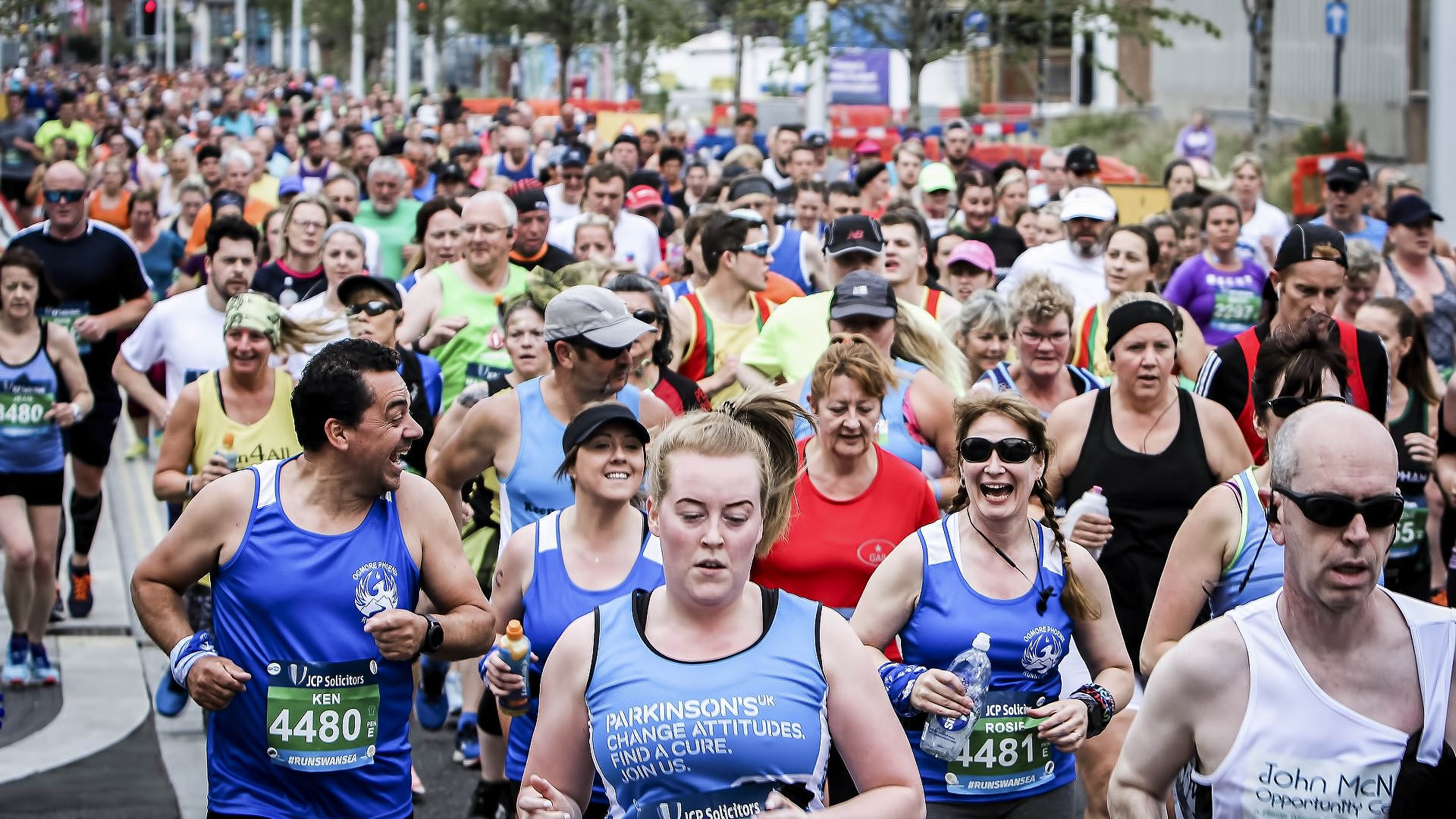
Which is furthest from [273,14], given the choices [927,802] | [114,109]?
[927,802]

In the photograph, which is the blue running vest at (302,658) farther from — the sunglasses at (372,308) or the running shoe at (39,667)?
the running shoe at (39,667)

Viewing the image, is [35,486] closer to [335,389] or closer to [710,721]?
[335,389]

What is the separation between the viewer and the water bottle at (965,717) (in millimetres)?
4805

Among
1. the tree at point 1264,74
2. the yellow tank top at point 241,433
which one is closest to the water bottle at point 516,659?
the yellow tank top at point 241,433

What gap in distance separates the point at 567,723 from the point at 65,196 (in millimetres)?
7958

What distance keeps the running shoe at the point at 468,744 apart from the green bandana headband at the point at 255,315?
1.72 metres

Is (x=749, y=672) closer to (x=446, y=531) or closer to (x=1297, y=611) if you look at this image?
(x=1297, y=611)

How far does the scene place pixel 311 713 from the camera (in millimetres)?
4836

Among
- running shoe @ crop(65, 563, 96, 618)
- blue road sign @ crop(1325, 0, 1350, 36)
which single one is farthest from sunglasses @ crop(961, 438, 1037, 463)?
blue road sign @ crop(1325, 0, 1350, 36)

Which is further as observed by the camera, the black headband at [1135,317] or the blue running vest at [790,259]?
the blue running vest at [790,259]

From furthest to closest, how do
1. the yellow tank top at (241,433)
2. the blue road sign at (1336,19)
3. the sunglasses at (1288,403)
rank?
the blue road sign at (1336,19) → the yellow tank top at (241,433) → the sunglasses at (1288,403)

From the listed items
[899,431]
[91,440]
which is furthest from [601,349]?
[91,440]

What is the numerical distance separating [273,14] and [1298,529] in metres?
87.2

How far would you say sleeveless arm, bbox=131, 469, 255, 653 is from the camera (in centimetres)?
484
